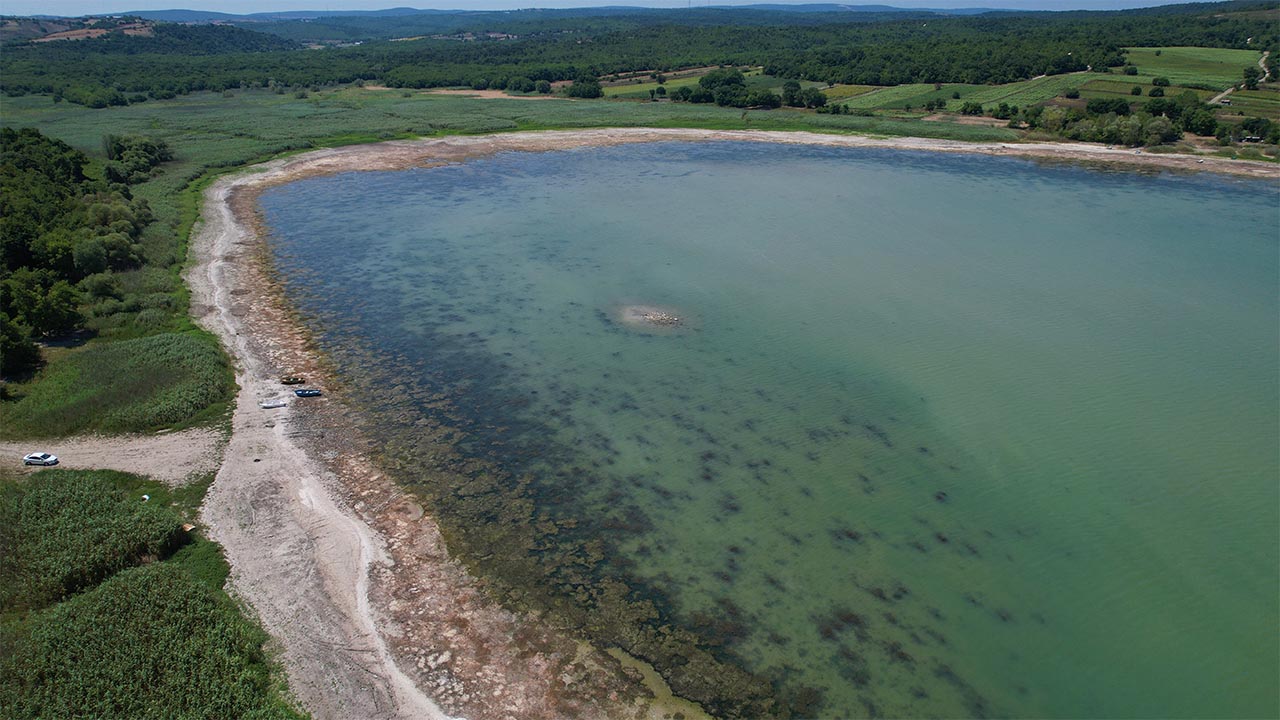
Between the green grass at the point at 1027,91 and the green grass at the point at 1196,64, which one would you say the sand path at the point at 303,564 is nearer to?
the green grass at the point at 1027,91

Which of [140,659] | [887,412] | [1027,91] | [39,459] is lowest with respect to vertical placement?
[140,659]

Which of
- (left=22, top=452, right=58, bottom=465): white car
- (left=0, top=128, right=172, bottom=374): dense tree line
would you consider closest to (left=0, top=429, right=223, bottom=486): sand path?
(left=22, top=452, right=58, bottom=465): white car

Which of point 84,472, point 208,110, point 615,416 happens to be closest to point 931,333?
point 615,416

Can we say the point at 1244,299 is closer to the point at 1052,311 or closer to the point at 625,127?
the point at 1052,311

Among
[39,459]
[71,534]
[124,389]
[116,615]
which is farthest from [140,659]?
[124,389]

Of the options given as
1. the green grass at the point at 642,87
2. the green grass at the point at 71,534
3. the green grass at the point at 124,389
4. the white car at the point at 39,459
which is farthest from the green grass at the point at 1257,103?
the white car at the point at 39,459

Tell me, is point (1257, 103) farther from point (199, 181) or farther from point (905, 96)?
point (199, 181)
